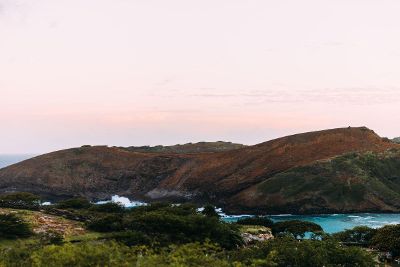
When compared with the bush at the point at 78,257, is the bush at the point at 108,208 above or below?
below

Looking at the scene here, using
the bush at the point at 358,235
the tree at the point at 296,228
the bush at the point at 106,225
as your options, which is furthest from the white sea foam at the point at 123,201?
the bush at the point at 358,235

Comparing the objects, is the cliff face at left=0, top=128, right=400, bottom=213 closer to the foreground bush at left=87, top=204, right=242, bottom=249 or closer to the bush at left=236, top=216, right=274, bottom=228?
the bush at left=236, top=216, right=274, bottom=228

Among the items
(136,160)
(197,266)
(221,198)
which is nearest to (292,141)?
(221,198)

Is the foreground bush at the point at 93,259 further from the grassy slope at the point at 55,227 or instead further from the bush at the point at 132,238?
the grassy slope at the point at 55,227

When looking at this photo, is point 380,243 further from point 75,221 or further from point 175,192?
point 175,192

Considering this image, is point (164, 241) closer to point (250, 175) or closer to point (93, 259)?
point (93, 259)

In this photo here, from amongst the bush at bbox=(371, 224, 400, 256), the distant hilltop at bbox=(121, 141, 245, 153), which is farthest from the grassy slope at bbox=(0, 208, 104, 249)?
the distant hilltop at bbox=(121, 141, 245, 153)

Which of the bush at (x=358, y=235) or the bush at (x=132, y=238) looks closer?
the bush at (x=132, y=238)
